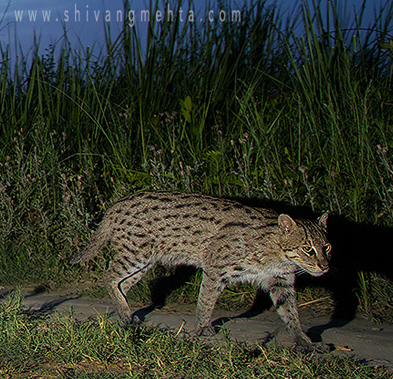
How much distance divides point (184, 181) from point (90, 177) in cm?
131

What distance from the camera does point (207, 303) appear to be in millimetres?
5281

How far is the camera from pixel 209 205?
18.5ft

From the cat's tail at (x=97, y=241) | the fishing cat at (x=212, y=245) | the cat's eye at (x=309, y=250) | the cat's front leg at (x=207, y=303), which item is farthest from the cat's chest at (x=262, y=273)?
the cat's tail at (x=97, y=241)

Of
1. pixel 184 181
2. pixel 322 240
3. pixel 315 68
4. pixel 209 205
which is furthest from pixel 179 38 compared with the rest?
pixel 322 240

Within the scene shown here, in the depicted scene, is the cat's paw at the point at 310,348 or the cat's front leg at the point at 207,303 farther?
the cat's front leg at the point at 207,303

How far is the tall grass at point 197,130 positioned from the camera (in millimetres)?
6520

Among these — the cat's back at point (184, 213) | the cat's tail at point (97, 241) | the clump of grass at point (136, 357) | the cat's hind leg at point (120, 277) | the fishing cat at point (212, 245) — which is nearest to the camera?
the clump of grass at point (136, 357)

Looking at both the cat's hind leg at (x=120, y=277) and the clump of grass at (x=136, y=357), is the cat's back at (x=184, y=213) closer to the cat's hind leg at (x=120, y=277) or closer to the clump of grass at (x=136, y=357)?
the cat's hind leg at (x=120, y=277)

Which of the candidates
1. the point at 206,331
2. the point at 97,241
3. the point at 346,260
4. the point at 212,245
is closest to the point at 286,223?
the point at 212,245

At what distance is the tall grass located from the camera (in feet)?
21.4

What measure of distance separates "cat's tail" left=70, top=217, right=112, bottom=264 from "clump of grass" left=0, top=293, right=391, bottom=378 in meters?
1.08

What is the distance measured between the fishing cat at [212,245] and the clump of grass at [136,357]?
549 mm

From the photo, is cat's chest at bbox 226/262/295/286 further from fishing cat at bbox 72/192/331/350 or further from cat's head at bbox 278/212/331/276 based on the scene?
cat's head at bbox 278/212/331/276

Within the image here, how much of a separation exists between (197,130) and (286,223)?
2637 millimetres
